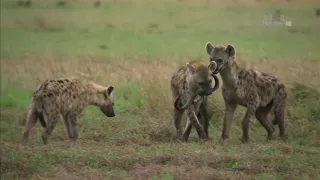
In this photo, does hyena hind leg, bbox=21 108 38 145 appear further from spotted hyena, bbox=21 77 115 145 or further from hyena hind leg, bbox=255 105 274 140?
hyena hind leg, bbox=255 105 274 140

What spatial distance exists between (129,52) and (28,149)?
7404 millimetres

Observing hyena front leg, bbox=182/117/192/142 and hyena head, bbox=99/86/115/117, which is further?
hyena head, bbox=99/86/115/117

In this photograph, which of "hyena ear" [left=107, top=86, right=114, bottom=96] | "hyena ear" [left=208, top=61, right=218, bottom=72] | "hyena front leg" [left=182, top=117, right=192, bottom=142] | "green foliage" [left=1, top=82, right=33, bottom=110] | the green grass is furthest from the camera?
the green grass

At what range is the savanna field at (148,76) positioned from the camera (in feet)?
22.4

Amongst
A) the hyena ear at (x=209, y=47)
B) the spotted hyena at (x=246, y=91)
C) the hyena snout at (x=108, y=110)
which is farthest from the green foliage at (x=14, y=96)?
the spotted hyena at (x=246, y=91)

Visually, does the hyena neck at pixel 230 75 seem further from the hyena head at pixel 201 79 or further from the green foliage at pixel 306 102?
the green foliage at pixel 306 102

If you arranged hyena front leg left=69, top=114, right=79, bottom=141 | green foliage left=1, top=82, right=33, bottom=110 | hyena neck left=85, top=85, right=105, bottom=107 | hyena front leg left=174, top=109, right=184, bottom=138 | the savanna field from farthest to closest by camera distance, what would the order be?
1. green foliage left=1, top=82, right=33, bottom=110
2. hyena neck left=85, top=85, right=105, bottom=107
3. hyena front leg left=174, top=109, right=184, bottom=138
4. hyena front leg left=69, top=114, right=79, bottom=141
5. the savanna field

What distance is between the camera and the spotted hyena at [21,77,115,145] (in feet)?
26.2

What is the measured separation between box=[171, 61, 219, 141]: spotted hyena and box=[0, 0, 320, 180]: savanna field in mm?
162

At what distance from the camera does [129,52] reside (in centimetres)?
1451

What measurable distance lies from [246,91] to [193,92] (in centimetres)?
53

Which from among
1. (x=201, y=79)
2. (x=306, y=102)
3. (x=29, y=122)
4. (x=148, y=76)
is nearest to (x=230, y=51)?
(x=201, y=79)

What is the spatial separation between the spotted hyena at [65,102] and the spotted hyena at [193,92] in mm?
893

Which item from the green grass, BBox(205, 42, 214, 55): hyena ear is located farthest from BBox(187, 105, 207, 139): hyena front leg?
the green grass
